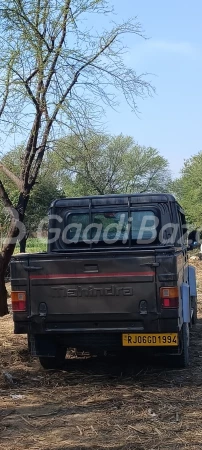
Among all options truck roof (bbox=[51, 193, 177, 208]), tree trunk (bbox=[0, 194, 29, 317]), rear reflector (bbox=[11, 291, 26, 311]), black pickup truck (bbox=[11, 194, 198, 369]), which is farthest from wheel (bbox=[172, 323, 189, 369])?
tree trunk (bbox=[0, 194, 29, 317])

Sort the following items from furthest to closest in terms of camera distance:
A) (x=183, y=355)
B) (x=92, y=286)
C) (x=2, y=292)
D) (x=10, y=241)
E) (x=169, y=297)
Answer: (x=2, y=292)
(x=10, y=241)
(x=183, y=355)
(x=92, y=286)
(x=169, y=297)

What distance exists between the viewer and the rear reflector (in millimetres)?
6566

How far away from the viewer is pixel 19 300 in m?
6.58

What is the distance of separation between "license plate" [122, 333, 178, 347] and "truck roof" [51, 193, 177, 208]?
7.14 feet

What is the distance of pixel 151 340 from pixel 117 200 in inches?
91.8

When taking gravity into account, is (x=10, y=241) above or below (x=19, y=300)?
above

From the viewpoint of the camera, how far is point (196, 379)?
6.81 m

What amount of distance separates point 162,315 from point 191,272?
3570 millimetres

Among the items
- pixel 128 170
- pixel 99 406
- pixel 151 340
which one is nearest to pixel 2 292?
pixel 151 340

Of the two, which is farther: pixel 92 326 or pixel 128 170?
pixel 128 170

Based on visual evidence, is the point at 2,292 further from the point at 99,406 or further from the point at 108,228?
the point at 99,406

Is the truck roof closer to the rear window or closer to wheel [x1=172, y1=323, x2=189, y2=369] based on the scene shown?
the rear window

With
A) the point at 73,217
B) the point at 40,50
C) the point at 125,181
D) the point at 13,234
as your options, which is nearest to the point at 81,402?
the point at 73,217

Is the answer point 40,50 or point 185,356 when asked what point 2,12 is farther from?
point 185,356
